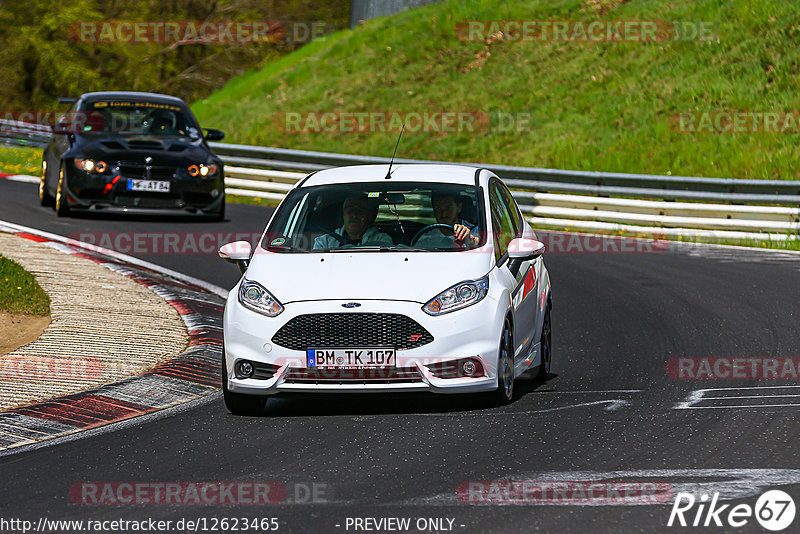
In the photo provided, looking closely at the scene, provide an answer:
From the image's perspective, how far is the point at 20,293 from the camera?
1237cm

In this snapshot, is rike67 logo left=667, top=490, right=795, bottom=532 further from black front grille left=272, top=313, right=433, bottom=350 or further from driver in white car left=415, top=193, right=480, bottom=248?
driver in white car left=415, top=193, right=480, bottom=248

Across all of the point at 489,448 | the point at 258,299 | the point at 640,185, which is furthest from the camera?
the point at 640,185

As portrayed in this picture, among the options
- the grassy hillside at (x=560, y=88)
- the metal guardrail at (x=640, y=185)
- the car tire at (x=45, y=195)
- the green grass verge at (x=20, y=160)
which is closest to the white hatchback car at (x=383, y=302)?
the metal guardrail at (x=640, y=185)

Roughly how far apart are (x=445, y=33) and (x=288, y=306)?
28221mm

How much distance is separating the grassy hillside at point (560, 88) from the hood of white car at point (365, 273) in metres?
16.6

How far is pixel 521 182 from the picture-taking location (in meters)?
22.1

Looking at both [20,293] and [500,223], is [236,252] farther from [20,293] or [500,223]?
[20,293]

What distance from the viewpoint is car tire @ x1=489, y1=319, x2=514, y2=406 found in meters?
8.33

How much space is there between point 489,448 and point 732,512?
177 cm

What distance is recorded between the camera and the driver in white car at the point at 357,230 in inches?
357

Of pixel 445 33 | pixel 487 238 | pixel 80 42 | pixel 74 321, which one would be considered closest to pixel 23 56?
pixel 80 42

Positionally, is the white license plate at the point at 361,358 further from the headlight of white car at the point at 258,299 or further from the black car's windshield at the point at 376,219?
the black car's windshield at the point at 376,219

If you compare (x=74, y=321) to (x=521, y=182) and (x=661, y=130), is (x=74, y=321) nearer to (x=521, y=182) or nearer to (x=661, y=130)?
(x=521, y=182)

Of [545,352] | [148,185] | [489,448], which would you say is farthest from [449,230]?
[148,185]
